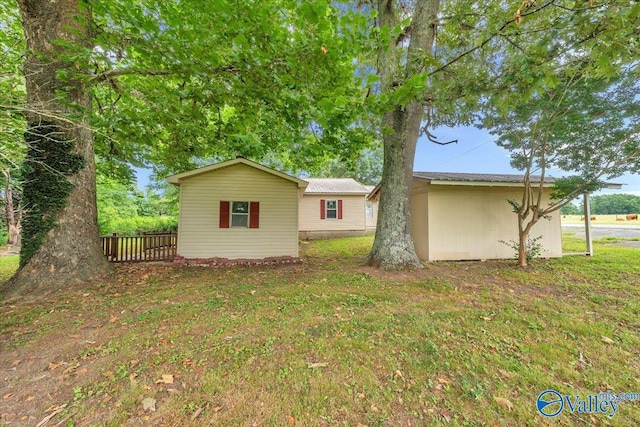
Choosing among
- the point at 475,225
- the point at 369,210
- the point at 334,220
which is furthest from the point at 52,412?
the point at 369,210

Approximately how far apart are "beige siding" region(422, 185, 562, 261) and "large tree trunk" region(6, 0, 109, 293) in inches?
363

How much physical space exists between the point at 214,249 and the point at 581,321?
8.77 metres

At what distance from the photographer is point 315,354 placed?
112 inches

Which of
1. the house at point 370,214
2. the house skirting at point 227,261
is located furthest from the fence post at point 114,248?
the house at point 370,214

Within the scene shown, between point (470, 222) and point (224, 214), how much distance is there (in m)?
8.30

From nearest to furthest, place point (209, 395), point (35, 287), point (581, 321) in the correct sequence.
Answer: point (209, 395), point (581, 321), point (35, 287)

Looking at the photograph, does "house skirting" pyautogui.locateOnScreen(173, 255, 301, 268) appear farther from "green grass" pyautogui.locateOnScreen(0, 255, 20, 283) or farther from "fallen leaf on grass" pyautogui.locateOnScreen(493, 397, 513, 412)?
"fallen leaf on grass" pyautogui.locateOnScreen(493, 397, 513, 412)

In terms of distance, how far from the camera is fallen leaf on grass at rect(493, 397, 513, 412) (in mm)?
2125

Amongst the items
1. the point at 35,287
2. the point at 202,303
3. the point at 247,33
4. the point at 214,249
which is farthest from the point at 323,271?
the point at 35,287

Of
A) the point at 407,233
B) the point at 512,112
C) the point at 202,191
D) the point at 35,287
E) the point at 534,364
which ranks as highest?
the point at 512,112

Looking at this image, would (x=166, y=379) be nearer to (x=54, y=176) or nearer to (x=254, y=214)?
(x=54, y=176)

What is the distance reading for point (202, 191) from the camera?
855 centimetres

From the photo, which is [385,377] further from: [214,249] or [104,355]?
[214,249]

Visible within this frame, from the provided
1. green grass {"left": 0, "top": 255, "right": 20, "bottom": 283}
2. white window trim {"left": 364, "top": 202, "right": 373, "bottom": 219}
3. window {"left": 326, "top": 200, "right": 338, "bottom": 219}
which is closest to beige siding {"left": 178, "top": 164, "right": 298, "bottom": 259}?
green grass {"left": 0, "top": 255, "right": 20, "bottom": 283}
